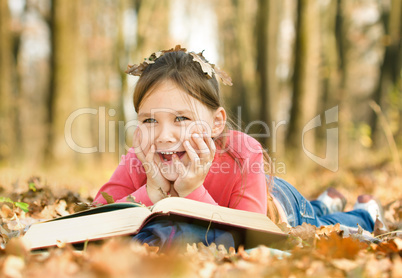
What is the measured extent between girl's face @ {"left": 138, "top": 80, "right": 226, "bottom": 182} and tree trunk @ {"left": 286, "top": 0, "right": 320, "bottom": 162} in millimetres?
6304

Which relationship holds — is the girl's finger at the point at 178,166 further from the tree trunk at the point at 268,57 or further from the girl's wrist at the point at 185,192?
the tree trunk at the point at 268,57

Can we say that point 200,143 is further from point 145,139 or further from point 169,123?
point 145,139

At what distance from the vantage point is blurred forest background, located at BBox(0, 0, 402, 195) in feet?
28.1

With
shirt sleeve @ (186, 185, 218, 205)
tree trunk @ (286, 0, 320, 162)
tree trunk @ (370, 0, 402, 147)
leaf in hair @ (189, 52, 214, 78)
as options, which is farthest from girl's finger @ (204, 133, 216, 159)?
tree trunk @ (370, 0, 402, 147)

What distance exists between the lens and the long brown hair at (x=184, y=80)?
2623 mm

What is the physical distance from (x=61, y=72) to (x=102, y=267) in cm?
796

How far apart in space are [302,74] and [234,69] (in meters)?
12.6

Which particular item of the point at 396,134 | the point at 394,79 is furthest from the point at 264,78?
the point at 394,79

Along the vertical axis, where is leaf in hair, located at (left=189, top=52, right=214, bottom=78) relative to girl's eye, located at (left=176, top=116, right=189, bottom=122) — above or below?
above

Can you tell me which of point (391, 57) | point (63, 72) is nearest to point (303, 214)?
point (63, 72)

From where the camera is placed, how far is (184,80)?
103 inches

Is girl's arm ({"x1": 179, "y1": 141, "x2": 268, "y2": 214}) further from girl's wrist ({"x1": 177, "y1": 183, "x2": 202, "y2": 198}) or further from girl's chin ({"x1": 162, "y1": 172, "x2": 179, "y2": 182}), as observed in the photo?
girl's chin ({"x1": 162, "y1": 172, "x2": 179, "y2": 182})

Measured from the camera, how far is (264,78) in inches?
358

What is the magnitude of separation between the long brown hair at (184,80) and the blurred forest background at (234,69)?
1.47 feet
